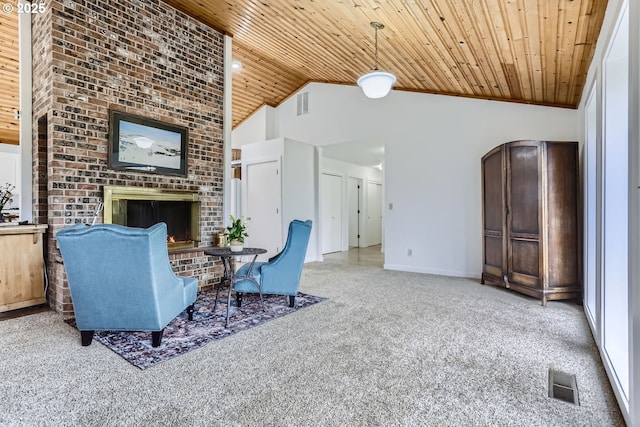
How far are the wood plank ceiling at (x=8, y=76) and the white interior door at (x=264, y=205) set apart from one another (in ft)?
12.3

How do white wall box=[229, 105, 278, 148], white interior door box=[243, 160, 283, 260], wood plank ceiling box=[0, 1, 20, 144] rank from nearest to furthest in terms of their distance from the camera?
wood plank ceiling box=[0, 1, 20, 144] → white interior door box=[243, 160, 283, 260] → white wall box=[229, 105, 278, 148]

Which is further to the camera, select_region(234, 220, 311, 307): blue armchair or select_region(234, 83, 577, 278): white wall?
select_region(234, 83, 577, 278): white wall

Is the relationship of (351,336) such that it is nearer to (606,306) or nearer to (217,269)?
(606,306)

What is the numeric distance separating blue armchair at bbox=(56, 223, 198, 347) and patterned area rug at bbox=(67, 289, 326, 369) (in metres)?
0.14

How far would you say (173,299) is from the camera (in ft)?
8.48

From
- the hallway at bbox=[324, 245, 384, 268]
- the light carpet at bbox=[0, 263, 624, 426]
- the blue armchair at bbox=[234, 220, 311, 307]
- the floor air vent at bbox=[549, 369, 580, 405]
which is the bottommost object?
the floor air vent at bbox=[549, 369, 580, 405]

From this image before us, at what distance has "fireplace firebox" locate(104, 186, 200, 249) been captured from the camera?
3.54 metres

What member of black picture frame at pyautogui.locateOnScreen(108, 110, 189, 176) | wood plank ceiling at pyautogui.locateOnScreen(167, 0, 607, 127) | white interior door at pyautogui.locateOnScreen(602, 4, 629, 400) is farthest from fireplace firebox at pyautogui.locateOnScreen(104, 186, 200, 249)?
white interior door at pyautogui.locateOnScreen(602, 4, 629, 400)

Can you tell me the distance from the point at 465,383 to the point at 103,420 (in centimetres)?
194

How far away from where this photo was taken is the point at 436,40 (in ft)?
11.2

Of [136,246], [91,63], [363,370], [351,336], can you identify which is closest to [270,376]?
[363,370]

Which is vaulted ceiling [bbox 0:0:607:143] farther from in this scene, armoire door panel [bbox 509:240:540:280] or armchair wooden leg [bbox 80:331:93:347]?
armchair wooden leg [bbox 80:331:93:347]

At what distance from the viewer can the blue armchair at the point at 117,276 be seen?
2246mm

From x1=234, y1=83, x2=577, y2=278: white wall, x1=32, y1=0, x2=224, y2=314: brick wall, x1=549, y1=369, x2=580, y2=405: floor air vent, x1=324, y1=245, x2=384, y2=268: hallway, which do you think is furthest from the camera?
x1=324, y1=245, x2=384, y2=268: hallway
